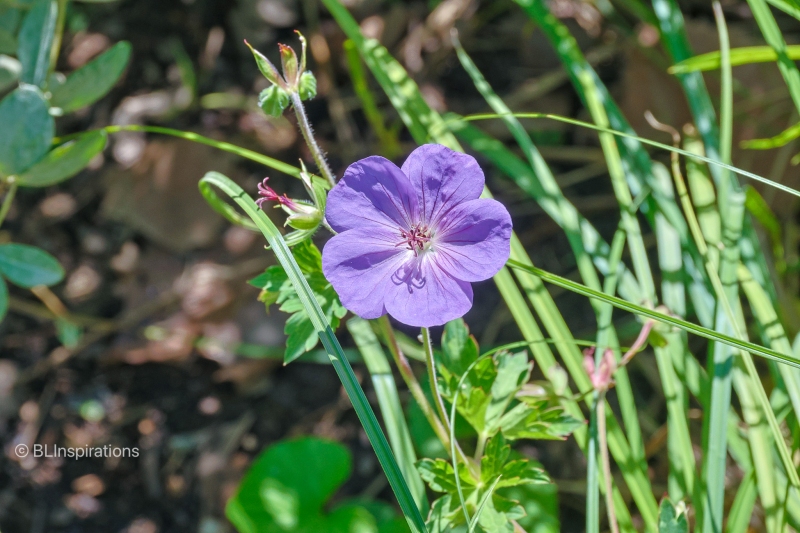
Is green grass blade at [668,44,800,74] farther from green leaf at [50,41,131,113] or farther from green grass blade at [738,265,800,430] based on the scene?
green leaf at [50,41,131,113]

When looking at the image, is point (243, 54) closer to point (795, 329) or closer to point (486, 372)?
point (486, 372)

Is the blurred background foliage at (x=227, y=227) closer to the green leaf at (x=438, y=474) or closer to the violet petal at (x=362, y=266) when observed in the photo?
the green leaf at (x=438, y=474)

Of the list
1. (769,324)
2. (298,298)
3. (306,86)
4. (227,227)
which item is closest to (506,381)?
(298,298)

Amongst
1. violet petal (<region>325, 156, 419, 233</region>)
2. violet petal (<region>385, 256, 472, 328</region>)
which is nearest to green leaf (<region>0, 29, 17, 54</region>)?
violet petal (<region>325, 156, 419, 233</region>)

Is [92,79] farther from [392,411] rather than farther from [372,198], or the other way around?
[392,411]

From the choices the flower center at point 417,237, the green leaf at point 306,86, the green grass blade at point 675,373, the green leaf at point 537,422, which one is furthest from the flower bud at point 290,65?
the green grass blade at point 675,373

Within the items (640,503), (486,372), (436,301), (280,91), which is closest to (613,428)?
(640,503)
